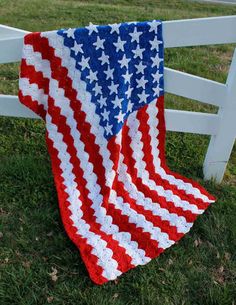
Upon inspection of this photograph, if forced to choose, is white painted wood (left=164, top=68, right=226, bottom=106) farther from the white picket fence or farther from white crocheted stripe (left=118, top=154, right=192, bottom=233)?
white crocheted stripe (left=118, top=154, right=192, bottom=233)

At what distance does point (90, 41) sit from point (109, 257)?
1.23 m

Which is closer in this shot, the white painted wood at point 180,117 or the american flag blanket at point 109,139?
the american flag blanket at point 109,139

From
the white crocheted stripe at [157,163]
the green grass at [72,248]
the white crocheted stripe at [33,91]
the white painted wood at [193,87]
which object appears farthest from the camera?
the white crocheted stripe at [157,163]

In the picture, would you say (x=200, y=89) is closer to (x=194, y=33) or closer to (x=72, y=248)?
(x=194, y=33)

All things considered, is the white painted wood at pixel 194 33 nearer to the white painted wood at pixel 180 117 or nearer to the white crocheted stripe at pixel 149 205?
the white painted wood at pixel 180 117

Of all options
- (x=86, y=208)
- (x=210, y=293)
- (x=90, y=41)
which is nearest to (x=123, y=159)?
(x=86, y=208)

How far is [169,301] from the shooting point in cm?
231

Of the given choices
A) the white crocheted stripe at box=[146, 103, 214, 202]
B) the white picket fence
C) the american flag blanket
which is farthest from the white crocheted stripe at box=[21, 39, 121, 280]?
the white crocheted stripe at box=[146, 103, 214, 202]

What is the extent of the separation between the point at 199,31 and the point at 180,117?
0.65m

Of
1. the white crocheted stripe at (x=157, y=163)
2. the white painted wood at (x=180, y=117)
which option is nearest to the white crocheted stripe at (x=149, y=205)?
the white crocheted stripe at (x=157, y=163)

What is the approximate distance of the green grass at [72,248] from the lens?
2324 mm

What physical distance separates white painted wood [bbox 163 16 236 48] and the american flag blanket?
0.07 m

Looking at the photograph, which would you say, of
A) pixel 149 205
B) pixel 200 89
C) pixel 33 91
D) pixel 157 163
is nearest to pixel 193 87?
pixel 200 89

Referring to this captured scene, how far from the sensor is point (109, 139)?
2.76m
